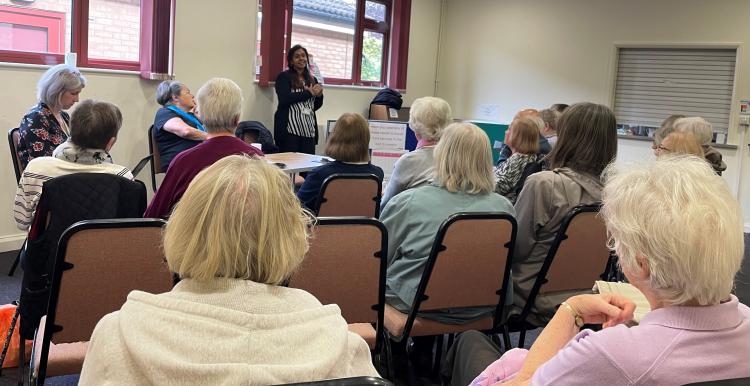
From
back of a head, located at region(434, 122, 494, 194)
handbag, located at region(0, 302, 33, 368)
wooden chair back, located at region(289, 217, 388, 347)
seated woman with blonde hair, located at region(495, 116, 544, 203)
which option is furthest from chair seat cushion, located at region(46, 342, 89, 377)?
seated woman with blonde hair, located at region(495, 116, 544, 203)

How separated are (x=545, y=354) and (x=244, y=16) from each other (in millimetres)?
5801

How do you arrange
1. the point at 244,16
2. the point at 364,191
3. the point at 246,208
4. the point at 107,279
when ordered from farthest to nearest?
the point at 244,16
the point at 364,191
the point at 107,279
the point at 246,208

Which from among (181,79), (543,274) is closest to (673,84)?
(181,79)

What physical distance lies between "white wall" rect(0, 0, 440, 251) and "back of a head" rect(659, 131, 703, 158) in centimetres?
406

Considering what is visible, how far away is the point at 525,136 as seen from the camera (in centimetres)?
377

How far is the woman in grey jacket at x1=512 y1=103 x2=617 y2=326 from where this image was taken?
2842mm

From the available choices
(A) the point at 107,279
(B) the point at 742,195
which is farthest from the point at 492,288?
(B) the point at 742,195

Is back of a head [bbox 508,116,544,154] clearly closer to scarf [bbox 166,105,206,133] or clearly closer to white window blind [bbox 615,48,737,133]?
scarf [bbox 166,105,206,133]

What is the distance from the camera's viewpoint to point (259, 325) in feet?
3.70

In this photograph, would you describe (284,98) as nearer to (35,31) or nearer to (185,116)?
(185,116)

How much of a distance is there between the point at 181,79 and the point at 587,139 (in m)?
4.15

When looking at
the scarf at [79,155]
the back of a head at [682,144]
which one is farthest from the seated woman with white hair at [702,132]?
the scarf at [79,155]

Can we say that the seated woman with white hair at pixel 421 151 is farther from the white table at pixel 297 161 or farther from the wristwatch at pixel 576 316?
the wristwatch at pixel 576 316

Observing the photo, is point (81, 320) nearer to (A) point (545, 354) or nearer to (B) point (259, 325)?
(B) point (259, 325)
